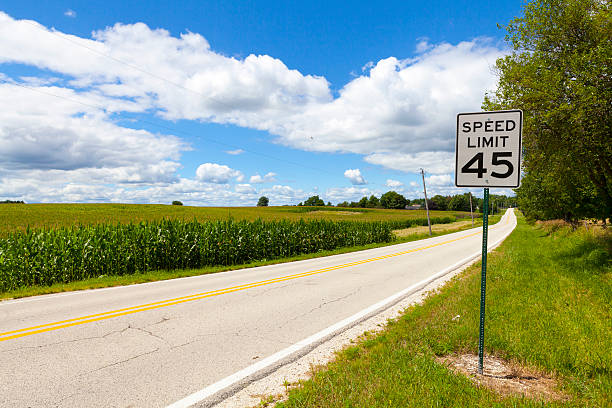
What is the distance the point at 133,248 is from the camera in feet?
44.2

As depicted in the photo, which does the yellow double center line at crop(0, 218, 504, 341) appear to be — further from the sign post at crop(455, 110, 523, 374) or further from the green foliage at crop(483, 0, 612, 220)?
the green foliage at crop(483, 0, 612, 220)

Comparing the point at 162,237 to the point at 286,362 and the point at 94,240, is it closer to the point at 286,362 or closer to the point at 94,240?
the point at 94,240

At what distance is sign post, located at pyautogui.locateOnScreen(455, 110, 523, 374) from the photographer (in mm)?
4137

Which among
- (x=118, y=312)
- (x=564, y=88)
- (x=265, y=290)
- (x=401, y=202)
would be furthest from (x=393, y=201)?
(x=118, y=312)

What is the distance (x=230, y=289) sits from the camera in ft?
30.4

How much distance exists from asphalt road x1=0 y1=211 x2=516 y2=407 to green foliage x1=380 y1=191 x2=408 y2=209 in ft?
467

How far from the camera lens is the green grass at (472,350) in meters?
3.52

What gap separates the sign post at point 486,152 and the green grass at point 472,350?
78 cm

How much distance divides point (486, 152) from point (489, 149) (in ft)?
0.16

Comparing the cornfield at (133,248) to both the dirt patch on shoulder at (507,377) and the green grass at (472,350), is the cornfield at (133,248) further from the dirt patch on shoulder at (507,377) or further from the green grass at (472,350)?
the dirt patch on shoulder at (507,377)

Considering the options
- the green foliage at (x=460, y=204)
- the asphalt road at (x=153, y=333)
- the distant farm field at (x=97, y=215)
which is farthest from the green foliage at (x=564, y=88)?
the green foliage at (x=460, y=204)

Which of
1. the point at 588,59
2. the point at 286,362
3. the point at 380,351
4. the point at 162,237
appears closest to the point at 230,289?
the point at 286,362

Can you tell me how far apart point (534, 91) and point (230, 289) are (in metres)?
12.6

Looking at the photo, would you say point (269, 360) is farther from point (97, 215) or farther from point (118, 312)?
point (97, 215)
